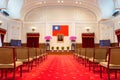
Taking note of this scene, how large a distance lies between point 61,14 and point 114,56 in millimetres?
20577

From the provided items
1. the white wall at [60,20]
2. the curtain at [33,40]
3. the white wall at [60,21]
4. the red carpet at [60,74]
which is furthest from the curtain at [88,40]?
the red carpet at [60,74]

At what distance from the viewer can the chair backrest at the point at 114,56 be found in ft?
15.8

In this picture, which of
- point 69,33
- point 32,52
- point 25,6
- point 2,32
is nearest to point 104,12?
point 69,33

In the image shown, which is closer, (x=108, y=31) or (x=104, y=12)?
(x=104, y=12)

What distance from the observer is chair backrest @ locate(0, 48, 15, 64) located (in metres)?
5.00

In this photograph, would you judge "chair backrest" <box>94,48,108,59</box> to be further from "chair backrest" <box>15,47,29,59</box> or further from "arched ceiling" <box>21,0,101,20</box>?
"arched ceiling" <box>21,0,101,20</box>

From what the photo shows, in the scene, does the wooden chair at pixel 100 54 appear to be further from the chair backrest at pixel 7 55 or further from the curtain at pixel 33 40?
the curtain at pixel 33 40

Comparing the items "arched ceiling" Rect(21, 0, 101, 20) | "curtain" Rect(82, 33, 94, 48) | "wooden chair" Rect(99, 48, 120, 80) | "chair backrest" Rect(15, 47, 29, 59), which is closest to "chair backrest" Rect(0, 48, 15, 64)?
"chair backrest" Rect(15, 47, 29, 59)

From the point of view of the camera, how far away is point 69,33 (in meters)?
24.9

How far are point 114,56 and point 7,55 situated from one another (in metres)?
2.57

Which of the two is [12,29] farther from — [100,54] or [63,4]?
[100,54]

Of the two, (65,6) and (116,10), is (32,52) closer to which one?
(116,10)

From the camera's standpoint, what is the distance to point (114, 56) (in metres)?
4.86

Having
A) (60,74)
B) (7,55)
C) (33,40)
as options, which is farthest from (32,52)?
(33,40)
